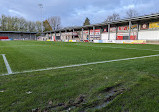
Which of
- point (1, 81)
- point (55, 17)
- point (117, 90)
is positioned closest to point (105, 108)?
point (117, 90)

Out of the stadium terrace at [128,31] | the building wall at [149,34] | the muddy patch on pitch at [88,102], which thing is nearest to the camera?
the muddy patch on pitch at [88,102]

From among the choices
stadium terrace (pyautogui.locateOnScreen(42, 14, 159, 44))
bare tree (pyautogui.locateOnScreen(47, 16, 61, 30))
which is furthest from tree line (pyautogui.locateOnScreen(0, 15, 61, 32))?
stadium terrace (pyautogui.locateOnScreen(42, 14, 159, 44))

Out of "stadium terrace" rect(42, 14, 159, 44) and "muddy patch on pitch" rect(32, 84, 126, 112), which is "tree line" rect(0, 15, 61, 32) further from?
"muddy patch on pitch" rect(32, 84, 126, 112)

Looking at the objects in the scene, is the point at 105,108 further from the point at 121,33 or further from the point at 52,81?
the point at 121,33

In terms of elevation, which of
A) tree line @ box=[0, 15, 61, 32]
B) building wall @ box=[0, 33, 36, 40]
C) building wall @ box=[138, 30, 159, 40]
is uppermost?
tree line @ box=[0, 15, 61, 32]

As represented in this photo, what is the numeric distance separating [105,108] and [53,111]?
3.09 feet

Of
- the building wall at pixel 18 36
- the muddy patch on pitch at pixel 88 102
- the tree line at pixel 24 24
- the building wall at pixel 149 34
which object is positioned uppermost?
the tree line at pixel 24 24

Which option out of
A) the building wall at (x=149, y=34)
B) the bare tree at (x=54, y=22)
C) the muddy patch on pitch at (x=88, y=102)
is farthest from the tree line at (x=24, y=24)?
the muddy patch on pitch at (x=88, y=102)

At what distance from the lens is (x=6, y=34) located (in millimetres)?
88062

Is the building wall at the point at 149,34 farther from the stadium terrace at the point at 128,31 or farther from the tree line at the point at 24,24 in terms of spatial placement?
the tree line at the point at 24,24

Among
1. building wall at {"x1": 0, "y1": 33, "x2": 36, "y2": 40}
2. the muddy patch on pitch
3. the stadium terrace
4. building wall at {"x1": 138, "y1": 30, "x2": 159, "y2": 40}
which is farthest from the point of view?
building wall at {"x1": 0, "y1": 33, "x2": 36, "y2": 40}

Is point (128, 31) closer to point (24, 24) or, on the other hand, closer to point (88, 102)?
point (88, 102)

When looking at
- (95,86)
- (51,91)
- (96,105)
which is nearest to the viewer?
(96,105)

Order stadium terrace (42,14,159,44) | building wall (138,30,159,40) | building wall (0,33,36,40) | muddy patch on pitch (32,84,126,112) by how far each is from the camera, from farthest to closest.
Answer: building wall (0,33,36,40) → stadium terrace (42,14,159,44) → building wall (138,30,159,40) → muddy patch on pitch (32,84,126,112)
